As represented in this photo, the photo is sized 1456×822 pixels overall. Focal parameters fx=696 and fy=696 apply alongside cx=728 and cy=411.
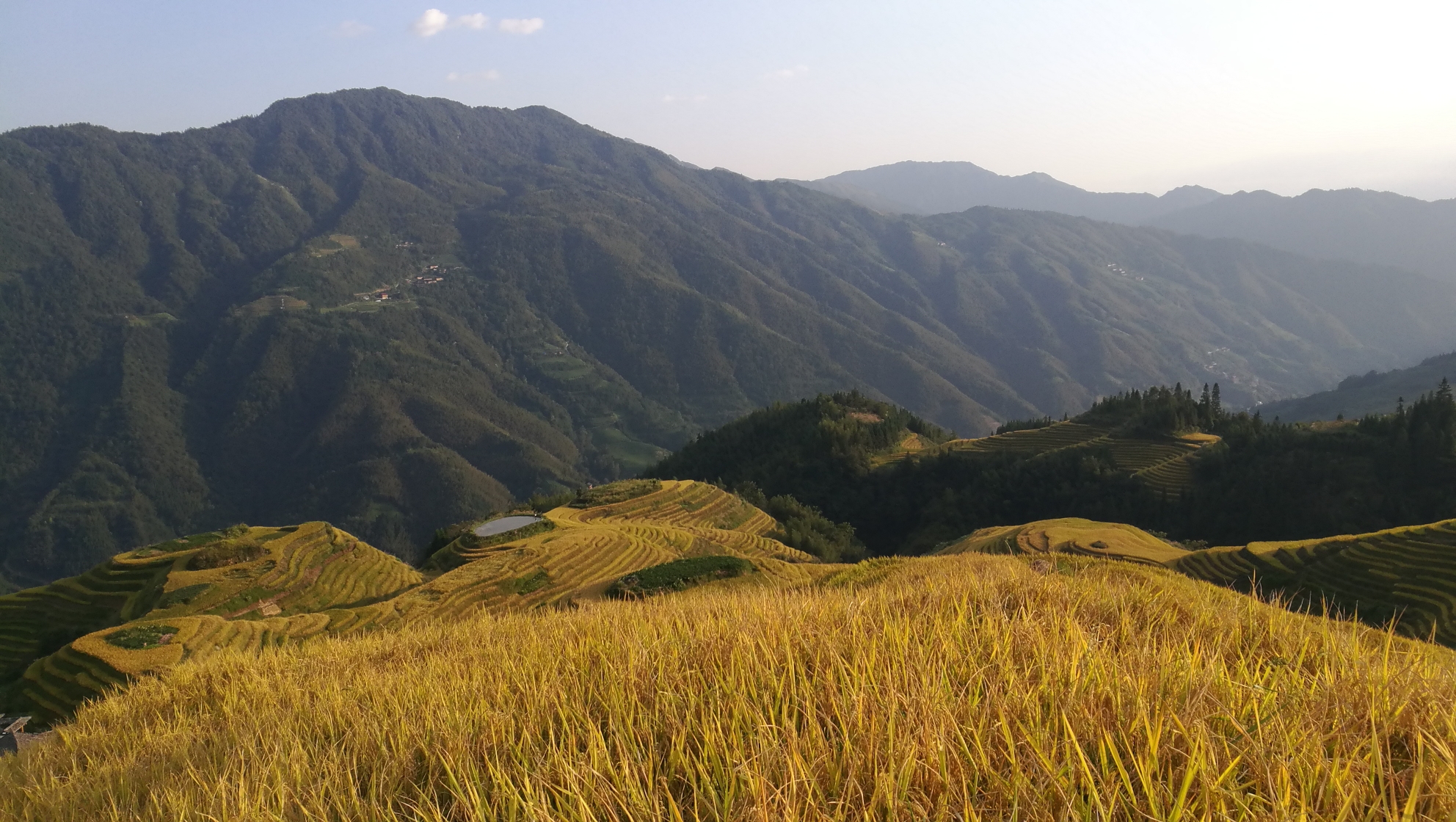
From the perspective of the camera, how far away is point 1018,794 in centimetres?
217

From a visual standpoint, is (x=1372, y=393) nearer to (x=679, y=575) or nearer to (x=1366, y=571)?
(x=1366, y=571)

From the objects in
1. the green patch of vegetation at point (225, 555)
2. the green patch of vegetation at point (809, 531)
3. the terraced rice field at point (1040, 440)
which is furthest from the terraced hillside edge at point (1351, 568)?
the terraced rice field at point (1040, 440)

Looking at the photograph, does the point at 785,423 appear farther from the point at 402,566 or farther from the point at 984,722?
the point at 984,722

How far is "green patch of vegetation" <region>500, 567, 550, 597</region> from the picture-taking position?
21922 mm

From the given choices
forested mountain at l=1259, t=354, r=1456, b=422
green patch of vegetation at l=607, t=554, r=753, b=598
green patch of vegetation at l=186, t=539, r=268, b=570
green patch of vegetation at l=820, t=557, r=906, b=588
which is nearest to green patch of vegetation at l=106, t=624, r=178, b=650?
green patch of vegetation at l=186, t=539, r=268, b=570

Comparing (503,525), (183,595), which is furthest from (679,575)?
(503,525)

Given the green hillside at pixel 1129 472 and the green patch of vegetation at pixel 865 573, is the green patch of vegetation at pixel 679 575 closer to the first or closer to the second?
the green patch of vegetation at pixel 865 573

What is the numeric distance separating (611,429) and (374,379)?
64651 millimetres

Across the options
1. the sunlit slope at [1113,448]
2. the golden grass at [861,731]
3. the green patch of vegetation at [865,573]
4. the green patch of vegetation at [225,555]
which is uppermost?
the golden grass at [861,731]

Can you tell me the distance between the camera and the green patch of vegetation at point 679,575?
15.7 metres

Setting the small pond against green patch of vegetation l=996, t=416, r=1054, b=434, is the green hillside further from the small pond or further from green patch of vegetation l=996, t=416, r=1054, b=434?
→ the small pond

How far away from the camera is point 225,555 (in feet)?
84.1

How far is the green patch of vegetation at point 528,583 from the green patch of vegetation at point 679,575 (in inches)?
254

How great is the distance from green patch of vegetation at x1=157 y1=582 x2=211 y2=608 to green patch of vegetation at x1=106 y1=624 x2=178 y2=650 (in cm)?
539
